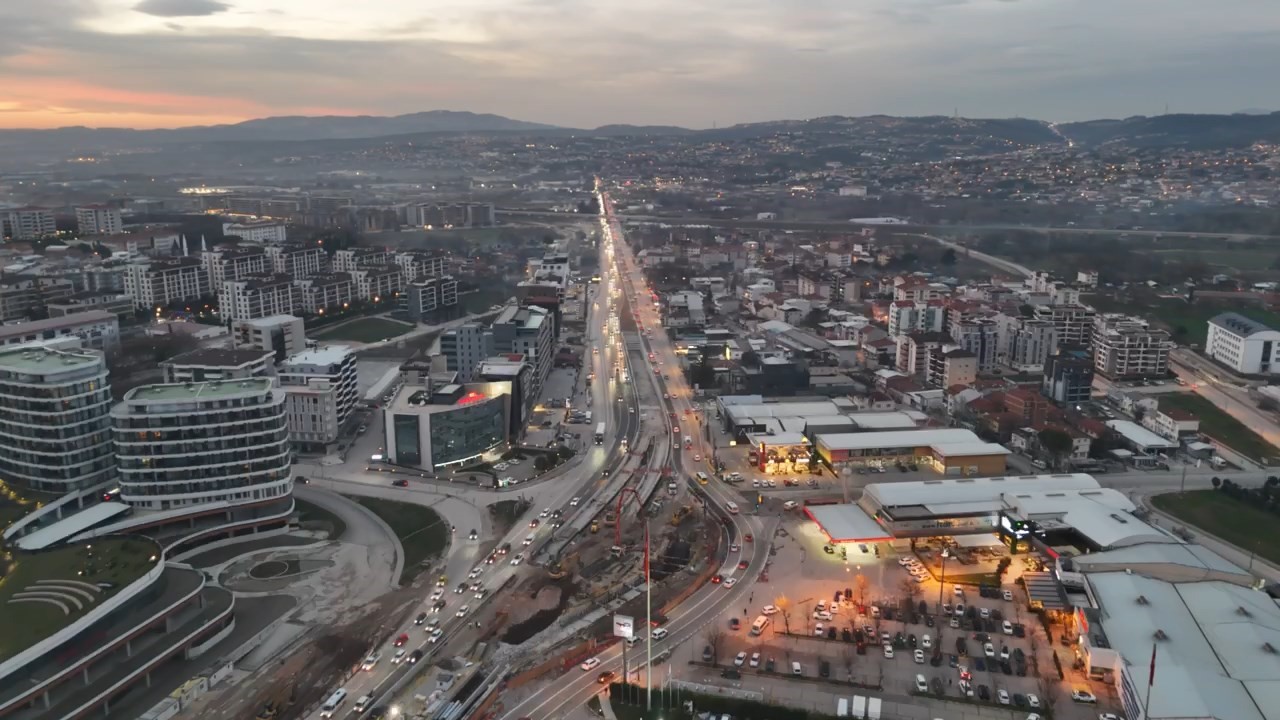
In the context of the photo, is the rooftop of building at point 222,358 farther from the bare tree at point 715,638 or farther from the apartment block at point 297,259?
the apartment block at point 297,259

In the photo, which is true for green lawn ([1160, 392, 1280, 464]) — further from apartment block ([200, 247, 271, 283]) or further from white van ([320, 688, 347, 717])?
apartment block ([200, 247, 271, 283])

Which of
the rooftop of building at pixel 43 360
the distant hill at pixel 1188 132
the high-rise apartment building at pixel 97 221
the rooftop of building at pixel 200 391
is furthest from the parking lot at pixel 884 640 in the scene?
the distant hill at pixel 1188 132

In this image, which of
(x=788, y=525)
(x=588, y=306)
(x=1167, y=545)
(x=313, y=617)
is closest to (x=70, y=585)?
(x=313, y=617)

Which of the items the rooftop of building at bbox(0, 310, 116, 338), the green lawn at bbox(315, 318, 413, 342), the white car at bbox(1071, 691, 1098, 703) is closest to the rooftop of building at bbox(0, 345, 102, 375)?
the rooftop of building at bbox(0, 310, 116, 338)

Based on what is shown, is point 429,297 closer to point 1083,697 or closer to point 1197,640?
point 1083,697

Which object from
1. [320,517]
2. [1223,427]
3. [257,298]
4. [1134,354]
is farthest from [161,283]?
[1223,427]

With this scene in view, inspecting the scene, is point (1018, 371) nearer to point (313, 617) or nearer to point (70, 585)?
point (313, 617)

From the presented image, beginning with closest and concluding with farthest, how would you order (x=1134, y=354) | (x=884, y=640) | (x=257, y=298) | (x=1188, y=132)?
(x=884, y=640) → (x=1134, y=354) → (x=257, y=298) → (x=1188, y=132)
